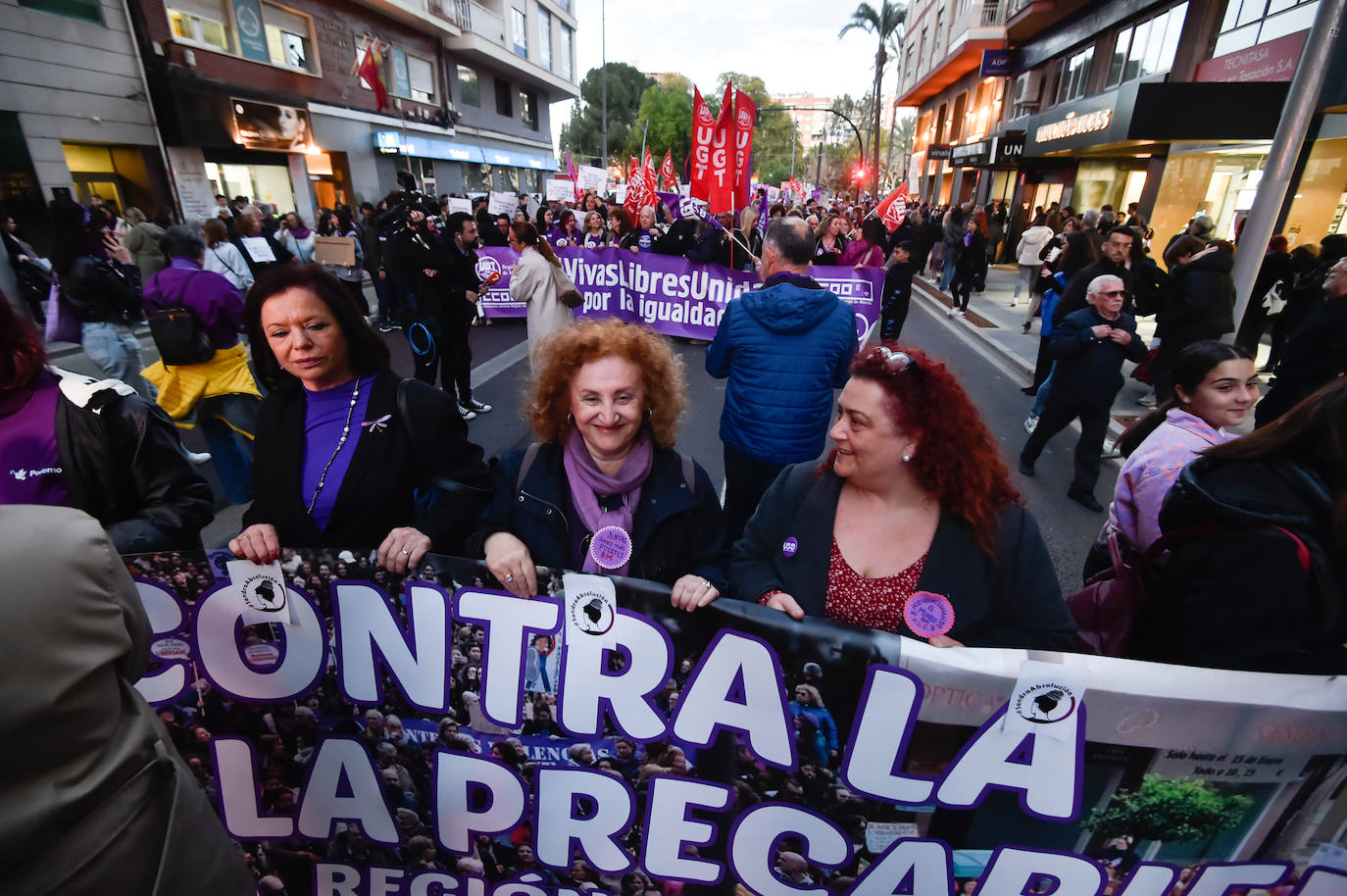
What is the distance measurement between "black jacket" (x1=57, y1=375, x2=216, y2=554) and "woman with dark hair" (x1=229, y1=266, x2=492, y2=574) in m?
0.21

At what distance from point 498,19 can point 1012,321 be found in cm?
3043

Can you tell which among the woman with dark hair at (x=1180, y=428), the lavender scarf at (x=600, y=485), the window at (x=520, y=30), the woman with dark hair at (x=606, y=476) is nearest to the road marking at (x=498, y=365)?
the woman with dark hair at (x=606, y=476)

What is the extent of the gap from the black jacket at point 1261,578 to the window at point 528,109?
40.9 meters

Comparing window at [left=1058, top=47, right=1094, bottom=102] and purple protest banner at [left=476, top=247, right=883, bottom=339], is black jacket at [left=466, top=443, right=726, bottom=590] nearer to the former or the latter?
purple protest banner at [left=476, top=247, right=883, bottom=339]

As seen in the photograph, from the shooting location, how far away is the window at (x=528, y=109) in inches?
1442

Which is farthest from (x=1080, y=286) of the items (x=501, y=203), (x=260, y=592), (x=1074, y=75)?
(x=1074, y=75)

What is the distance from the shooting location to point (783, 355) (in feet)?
10.6

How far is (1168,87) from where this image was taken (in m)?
11.2

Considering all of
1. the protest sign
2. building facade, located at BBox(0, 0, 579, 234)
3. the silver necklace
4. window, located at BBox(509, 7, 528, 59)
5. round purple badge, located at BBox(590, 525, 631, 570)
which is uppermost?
window, located at BBox(509, 7, 528, 59)

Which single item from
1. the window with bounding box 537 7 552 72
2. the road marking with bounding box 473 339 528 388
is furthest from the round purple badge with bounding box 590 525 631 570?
the window with bounding box 537 7 552 72

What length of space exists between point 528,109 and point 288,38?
20.5 meters

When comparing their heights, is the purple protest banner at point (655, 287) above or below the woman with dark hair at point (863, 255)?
below

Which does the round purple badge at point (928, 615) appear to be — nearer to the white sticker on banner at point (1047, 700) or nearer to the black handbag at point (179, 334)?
the white sticker on banner at point (1047, 700)

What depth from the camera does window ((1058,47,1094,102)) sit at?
60.7 ft
